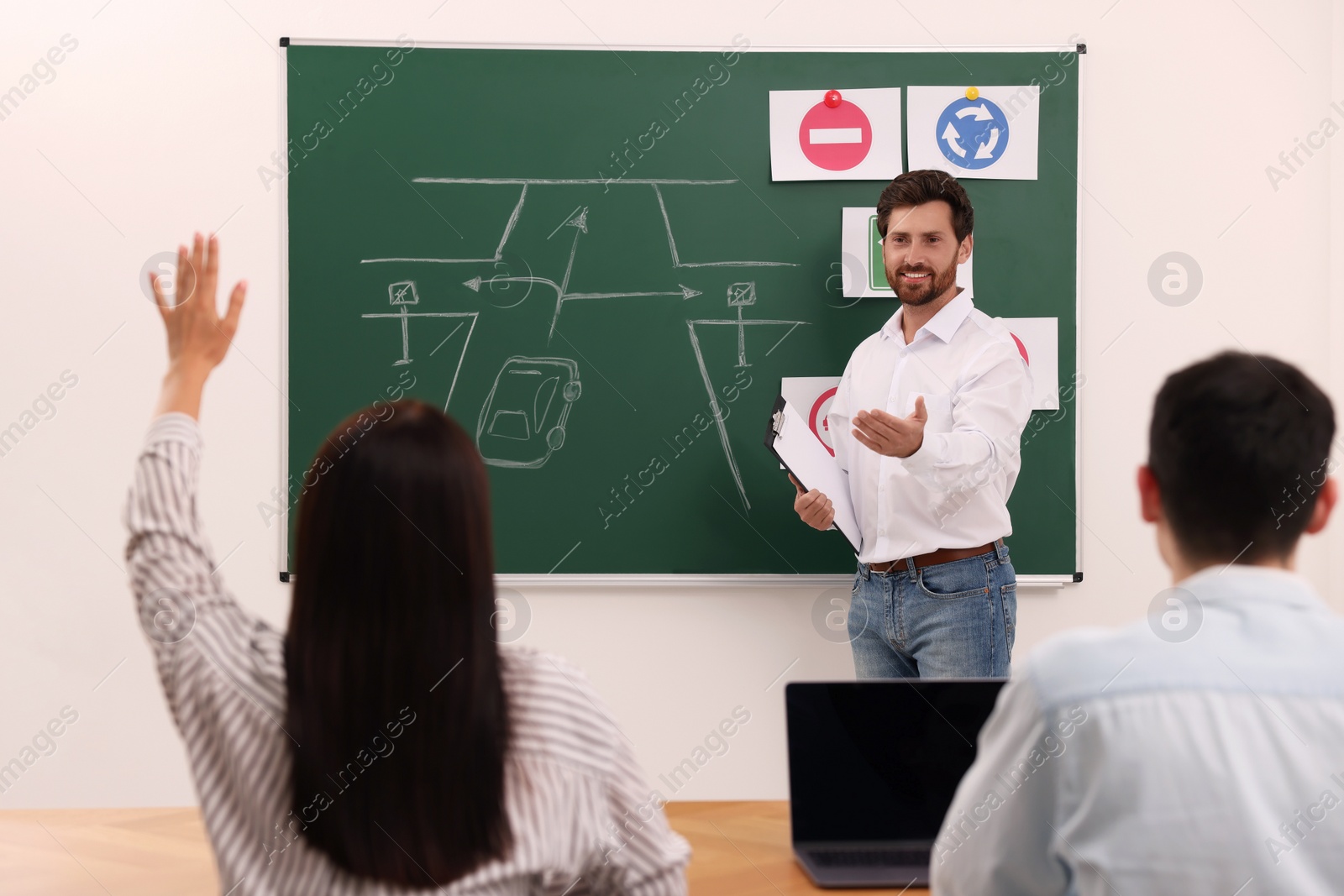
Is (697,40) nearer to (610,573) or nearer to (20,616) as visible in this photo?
(610,573)

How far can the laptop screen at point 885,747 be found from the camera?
4.33 ft

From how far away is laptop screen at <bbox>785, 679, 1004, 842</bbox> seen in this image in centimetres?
132

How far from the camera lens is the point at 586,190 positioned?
9.08ft

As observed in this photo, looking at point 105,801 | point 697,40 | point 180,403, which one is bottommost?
point 105,801

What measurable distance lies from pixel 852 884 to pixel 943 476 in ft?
3.60

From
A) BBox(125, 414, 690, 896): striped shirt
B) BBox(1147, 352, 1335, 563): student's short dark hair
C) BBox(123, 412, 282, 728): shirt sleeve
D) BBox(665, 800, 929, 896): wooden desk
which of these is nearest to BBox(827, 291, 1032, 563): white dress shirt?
BBox(665, 800, 929, 896): wooden desk

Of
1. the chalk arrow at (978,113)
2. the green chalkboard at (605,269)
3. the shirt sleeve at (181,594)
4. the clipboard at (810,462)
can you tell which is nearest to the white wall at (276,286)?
the green chalkboard at (605,269)

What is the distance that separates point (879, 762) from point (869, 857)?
0.14 m

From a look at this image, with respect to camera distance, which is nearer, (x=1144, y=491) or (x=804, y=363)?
(x=1144, y=491)

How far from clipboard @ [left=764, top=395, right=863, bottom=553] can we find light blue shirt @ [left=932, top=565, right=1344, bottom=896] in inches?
63.1

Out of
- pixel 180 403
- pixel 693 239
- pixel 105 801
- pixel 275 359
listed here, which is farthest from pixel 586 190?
pixel 105 801

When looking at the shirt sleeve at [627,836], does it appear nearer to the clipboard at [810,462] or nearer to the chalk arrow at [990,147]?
the clipboard at [810,462]

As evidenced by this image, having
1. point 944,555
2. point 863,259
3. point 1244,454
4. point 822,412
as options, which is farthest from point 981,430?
point 1244,454

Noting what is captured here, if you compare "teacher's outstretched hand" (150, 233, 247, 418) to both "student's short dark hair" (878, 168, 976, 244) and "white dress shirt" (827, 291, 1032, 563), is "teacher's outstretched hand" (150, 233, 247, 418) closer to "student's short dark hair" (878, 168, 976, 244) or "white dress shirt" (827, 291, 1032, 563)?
"white dress shirt" (827, 291, 1032, 563)
